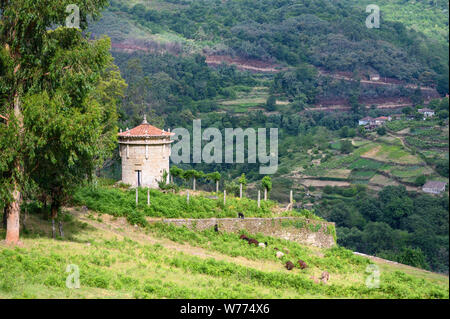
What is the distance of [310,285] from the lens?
17.0 metres

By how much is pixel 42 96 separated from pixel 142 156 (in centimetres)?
982

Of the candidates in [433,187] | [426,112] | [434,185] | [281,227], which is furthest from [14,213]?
[426,112]

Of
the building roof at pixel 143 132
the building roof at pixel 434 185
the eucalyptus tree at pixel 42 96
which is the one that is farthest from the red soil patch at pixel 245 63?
the eucalyptus tree at pixel 42 96

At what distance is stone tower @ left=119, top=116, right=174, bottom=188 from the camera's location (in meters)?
26.5

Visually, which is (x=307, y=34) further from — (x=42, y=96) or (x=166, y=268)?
(x=166, y=268)

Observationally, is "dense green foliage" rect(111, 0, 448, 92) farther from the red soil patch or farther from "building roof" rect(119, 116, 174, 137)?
"building roof" rect(119, 116, 174, 137)

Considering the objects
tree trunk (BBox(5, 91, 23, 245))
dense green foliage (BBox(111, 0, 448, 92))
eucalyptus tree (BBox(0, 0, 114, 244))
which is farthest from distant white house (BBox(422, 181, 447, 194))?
tree trunk (BBox(5, 91, 23, 245))

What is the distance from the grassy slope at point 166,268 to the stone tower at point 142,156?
4295 millimetres

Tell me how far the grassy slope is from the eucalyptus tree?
7.56ft

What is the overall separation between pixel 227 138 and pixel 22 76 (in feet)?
208

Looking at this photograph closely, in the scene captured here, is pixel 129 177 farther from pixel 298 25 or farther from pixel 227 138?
pixel 298 25

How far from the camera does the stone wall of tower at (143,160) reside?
26.6m

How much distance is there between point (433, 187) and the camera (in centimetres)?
6000
